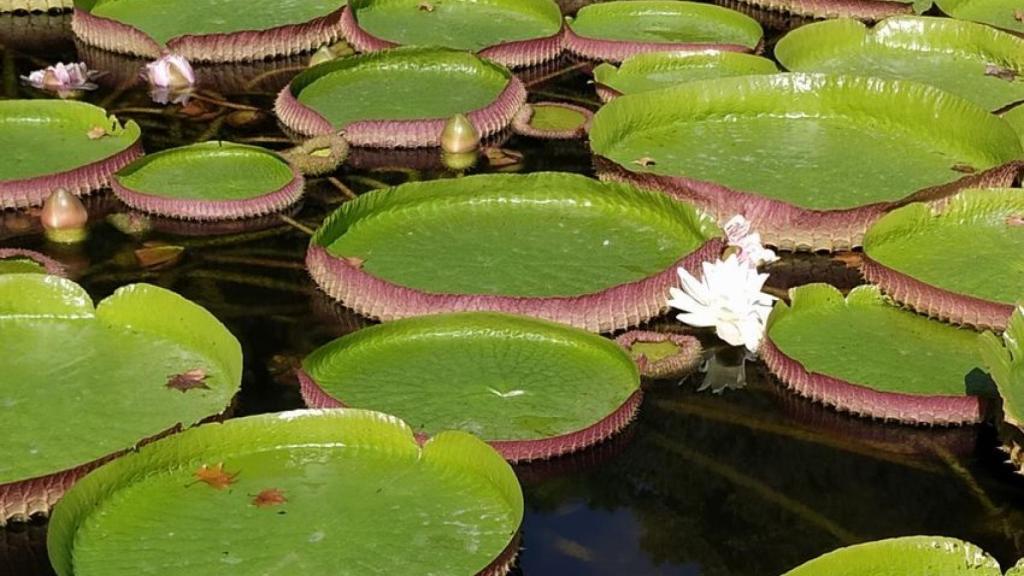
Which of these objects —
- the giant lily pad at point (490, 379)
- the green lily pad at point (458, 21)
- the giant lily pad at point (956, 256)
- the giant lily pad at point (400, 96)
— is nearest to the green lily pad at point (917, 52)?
the green lily pad at point (458, 21)

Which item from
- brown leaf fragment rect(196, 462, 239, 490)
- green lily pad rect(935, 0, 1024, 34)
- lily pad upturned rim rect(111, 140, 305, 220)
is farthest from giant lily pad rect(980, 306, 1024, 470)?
green lily pad rect(935, 0, 1024, 34)

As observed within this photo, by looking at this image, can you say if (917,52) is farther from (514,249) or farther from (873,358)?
(873,358)

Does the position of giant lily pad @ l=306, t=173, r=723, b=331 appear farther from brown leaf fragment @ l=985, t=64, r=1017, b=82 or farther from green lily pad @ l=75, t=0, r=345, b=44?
brown leaf fragment @ l=985, t=64, r=1017, b=82

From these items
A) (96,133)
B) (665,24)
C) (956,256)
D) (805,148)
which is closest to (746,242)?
(956,256)

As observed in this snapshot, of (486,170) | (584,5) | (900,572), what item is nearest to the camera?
(900,572)

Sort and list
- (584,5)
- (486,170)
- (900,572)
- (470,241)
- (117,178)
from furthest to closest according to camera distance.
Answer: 1. (584,5)
2. (486,170)
3. (117,178)
4. (470,241)
5. (900,572)

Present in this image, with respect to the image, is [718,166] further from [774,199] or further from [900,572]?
[900,572]

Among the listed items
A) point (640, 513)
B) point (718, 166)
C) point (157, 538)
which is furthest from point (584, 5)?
point (157, 538)

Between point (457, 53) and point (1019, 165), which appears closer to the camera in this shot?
point (1019, 165)
